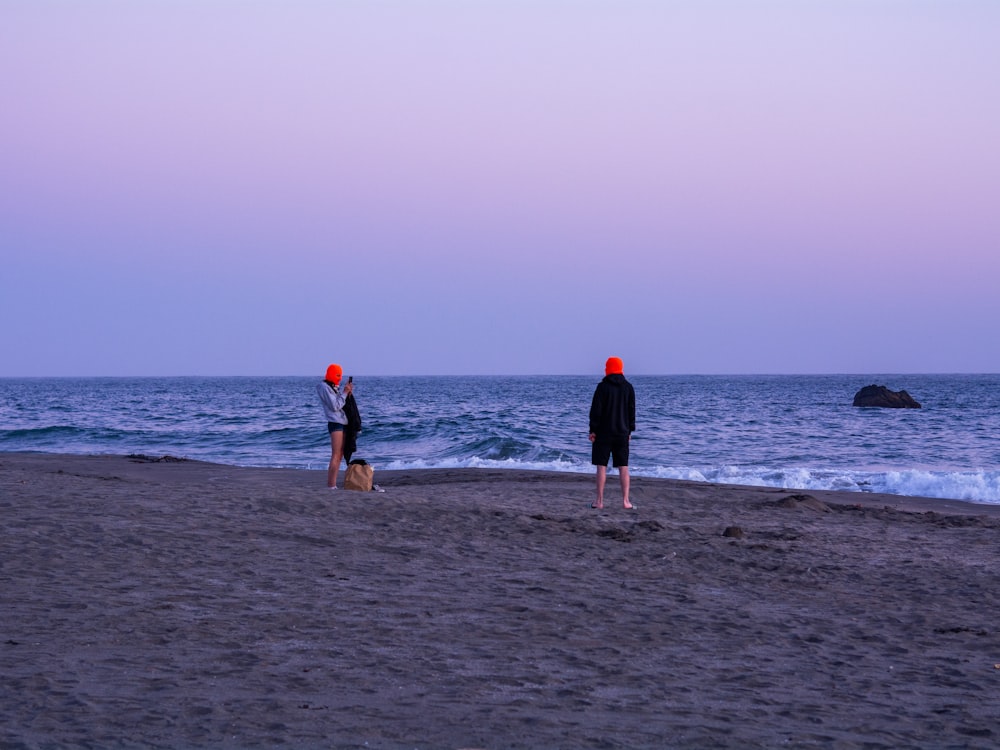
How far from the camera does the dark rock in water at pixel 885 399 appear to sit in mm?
61125

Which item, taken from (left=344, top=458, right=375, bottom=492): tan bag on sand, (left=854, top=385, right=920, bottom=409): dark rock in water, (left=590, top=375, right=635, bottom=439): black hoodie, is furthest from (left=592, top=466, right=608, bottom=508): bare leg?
(left=854, top=385, right=920, bottom=409): dark rock in water

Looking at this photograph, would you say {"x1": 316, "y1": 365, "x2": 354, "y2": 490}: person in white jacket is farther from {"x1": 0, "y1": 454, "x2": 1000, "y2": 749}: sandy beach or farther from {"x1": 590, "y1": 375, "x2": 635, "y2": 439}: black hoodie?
{"x1": 590, "y1": 375, "x2": 635, "y2": 439}: black hoodie

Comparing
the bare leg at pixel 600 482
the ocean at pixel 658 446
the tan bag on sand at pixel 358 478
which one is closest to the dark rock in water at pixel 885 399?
the ocean at pixel 658 446

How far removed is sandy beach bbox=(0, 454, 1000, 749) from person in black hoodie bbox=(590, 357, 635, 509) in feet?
3.00

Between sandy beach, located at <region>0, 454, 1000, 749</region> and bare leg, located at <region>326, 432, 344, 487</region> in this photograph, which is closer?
sandy beach, located at <region>0, 454, 1000, 749</region>

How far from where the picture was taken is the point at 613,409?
11742 millimetres

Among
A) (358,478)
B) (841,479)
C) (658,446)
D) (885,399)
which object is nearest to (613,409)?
(358,478)

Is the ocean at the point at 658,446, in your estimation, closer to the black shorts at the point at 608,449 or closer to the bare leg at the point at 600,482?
the bare leg at the point at 600,482

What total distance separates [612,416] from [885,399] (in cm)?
5534

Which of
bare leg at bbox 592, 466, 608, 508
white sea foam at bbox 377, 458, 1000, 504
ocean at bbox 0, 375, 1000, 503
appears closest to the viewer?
bare leg at bbox 592, 466, 608, 508

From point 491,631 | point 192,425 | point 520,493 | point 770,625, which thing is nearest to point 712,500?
point 520,493

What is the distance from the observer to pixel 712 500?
14430mm

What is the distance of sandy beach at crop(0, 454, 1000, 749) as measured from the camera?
436cm

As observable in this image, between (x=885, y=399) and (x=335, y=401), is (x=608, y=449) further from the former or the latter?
(x=885, y=399)
